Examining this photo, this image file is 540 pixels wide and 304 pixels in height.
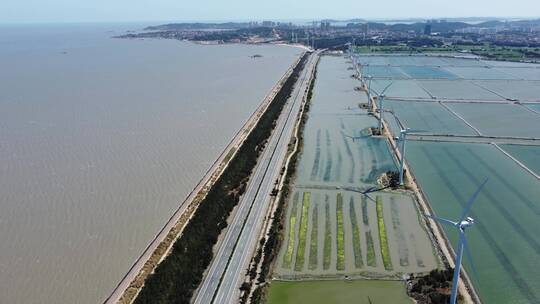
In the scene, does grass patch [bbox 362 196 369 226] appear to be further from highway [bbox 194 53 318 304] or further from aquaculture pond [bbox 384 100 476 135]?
aquaculture pond [bbox 384 100 476 135]

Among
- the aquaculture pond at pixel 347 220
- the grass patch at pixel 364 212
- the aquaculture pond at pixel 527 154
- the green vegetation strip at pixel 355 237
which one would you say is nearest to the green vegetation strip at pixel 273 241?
the aquaculture pond at pixel 347 220

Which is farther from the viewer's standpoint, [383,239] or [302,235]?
[302,235]

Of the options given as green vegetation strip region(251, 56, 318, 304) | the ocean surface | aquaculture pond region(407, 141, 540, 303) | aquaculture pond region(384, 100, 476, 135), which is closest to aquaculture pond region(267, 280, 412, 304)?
green vegetation strip region(251, 56, 318, 304)

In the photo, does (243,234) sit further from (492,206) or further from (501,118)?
(501,118)

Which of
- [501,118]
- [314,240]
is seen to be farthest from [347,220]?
[501,118]

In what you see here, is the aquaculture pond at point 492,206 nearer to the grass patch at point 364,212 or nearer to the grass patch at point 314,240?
the grass patch at point 364,212
